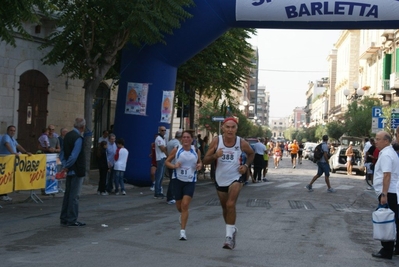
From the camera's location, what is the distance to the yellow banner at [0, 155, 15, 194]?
14.0 m

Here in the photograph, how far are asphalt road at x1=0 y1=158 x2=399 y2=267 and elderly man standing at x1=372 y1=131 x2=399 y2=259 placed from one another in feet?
0.65

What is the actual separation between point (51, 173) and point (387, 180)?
9.38 metres

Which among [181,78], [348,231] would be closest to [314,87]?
[181,78]

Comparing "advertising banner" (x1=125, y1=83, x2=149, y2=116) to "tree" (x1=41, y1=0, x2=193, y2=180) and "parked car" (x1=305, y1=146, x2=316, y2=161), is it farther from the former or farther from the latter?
"parked car" (x1=305, y1=146, x2=316, y2=161)

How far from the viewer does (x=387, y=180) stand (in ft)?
29.3

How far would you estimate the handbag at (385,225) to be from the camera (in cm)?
879

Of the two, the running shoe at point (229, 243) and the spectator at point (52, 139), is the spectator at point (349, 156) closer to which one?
the spectator at point (52, 139)

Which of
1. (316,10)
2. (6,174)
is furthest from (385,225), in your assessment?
(316,10)

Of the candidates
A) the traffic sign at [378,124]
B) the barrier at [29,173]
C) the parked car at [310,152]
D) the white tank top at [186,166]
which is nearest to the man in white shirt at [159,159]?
the barrier at [29,173]

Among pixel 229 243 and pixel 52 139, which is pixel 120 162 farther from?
pixel 229 243

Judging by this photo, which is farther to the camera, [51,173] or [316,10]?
[316,10]

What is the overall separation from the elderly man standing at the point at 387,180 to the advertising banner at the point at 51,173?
29.6 feet

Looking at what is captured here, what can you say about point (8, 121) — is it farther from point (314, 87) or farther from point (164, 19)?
point (314, 87)

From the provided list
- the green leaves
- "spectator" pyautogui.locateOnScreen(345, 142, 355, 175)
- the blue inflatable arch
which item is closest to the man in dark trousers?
the green leaves
